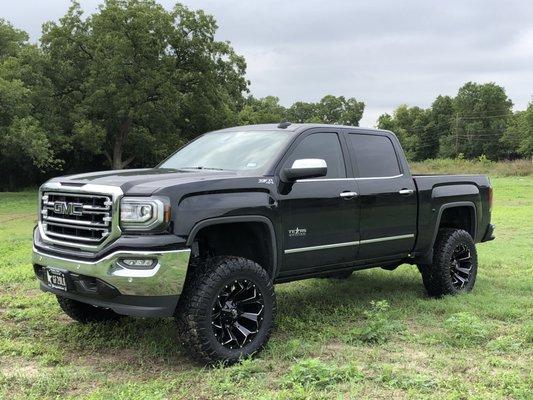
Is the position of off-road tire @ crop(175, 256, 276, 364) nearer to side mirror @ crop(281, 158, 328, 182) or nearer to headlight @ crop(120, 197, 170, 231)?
headlight @ crop(120, 197, 170, 231)

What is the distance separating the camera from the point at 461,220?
7.62 m

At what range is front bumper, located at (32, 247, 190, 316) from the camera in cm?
425

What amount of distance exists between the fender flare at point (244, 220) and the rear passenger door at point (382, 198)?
1.18m

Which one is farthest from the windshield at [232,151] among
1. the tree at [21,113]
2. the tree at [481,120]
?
the tree at [481,120]

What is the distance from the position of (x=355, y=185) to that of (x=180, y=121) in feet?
109

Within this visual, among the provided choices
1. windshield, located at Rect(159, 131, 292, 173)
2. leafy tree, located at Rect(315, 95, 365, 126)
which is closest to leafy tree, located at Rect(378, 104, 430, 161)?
leafy tree, located at Rect(315, 95, 365, 126)

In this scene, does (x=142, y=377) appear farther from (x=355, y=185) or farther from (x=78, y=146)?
(x=78, y=146)

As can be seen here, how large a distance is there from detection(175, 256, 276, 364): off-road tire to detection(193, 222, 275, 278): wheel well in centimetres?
28

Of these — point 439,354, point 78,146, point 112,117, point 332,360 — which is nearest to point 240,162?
point 332,360

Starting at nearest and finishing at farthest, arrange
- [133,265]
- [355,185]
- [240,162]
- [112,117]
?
1. [133,265]
2. [240,162]
3. [355,185]
4. [112,117]

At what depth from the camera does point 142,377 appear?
14.4ft

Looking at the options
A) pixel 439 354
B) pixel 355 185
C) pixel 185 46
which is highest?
pixel 185 46

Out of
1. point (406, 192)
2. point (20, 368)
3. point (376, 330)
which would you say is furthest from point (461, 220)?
point (20, 368)

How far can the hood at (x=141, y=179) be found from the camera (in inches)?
173
